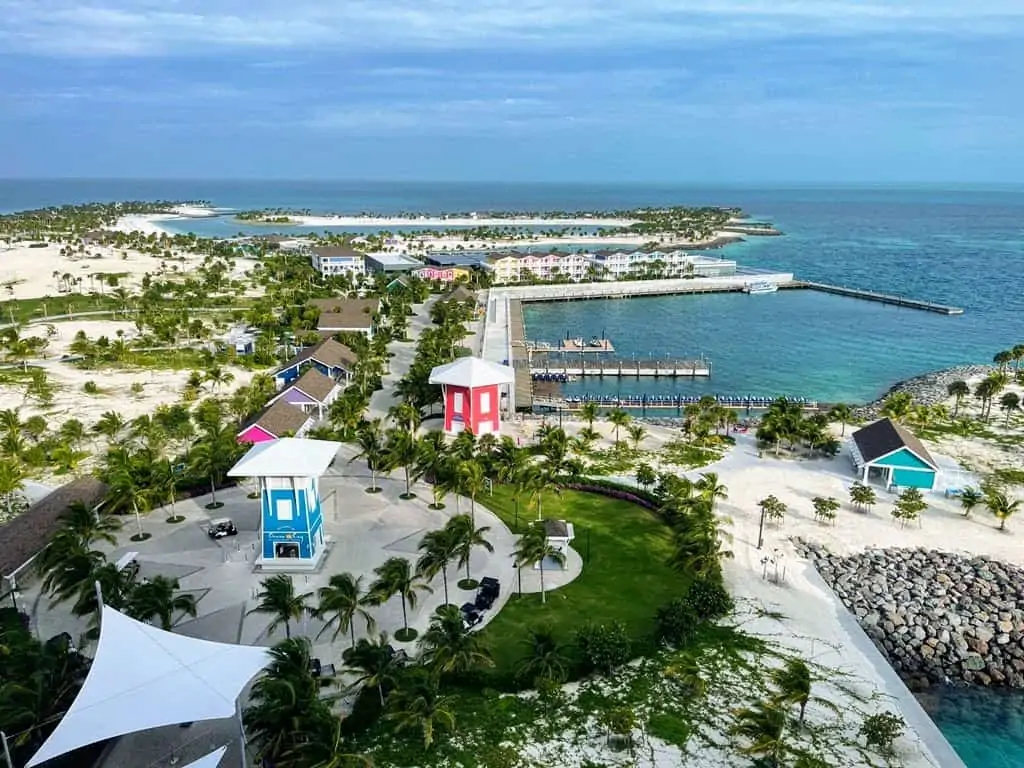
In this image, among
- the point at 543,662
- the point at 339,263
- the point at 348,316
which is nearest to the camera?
the point at 543,662

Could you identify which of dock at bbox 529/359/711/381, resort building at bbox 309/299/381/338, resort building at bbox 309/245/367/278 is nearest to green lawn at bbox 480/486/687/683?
dock at bbox 529/359/711/381

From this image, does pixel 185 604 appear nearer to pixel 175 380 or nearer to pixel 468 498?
pixel 468 498

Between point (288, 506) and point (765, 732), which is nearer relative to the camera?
point (765, 732)

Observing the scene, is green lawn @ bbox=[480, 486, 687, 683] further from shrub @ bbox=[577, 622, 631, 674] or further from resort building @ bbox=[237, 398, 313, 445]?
resort building @ bbox=[237, 398, 313, 445]

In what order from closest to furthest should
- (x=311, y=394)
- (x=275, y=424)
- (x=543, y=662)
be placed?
(x=543, y=662)
(x=275, y=424)
(x=311, y=394)

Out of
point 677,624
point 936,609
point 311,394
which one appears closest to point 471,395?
point 311,394

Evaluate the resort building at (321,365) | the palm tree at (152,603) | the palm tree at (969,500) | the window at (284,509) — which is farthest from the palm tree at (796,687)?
the resort building at (321,365)

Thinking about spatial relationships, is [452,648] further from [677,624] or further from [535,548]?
[677,624]
